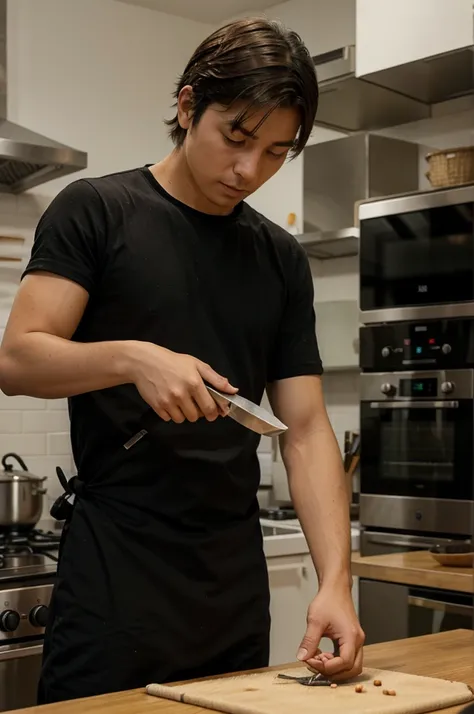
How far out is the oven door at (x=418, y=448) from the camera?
3086mm

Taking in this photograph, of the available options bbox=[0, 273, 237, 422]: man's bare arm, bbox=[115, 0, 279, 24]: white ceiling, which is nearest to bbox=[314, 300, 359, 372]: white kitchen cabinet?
bbox=[115, 0, 279, 24]: white ceiling

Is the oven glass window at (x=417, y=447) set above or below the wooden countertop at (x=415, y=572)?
above

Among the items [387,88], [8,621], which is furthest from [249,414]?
[387,88]

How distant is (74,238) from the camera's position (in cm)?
143

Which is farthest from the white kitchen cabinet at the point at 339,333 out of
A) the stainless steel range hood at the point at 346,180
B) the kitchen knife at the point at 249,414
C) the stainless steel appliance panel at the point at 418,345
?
the kitchen knife at the point at 249,414

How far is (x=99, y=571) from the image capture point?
142 centimetres

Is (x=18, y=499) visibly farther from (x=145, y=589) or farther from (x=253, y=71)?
(x=253, y=71)

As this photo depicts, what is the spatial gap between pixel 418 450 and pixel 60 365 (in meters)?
2.06

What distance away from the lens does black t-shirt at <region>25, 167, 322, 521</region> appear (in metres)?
1.44

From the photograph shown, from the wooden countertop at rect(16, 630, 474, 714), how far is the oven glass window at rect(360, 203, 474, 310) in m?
1.53

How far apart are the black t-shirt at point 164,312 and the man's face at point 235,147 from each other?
0.33 feet

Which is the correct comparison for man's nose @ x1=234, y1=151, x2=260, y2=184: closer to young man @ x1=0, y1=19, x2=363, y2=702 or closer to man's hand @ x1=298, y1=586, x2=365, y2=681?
young man @ x1=0, y1=19, x2=363, y2=702

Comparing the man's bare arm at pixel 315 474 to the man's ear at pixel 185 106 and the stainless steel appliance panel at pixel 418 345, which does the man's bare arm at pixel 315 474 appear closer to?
the man's ear at pixel 185 106

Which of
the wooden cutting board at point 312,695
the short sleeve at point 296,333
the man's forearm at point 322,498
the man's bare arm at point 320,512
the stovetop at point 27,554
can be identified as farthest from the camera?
the stovetop at point 27,554
